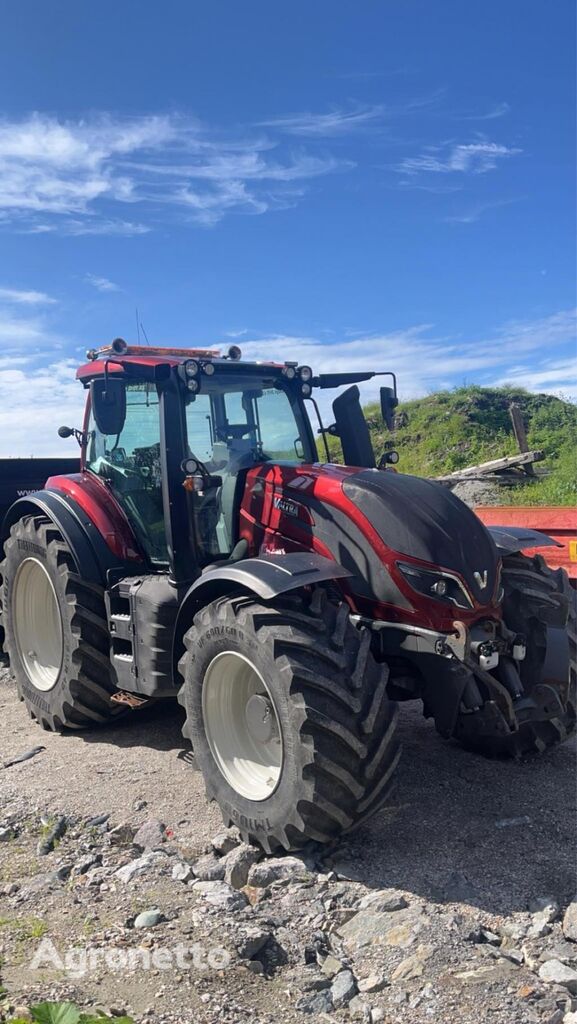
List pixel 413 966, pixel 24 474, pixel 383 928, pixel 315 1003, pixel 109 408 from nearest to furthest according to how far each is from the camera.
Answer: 1. pixel 315 1003
2. pixel 413 966
3. pixel 383 928
4. pixel 109 408
5. pixel 24 474

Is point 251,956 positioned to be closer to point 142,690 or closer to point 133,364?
point 142,690

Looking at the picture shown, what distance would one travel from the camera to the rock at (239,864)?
3.78 m

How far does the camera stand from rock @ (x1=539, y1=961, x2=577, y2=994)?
2.90m

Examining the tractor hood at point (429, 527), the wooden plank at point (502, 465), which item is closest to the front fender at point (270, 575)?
the tractor hood at point (429, 527)

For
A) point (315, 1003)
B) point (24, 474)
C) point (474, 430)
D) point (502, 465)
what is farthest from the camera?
point (474, 430)

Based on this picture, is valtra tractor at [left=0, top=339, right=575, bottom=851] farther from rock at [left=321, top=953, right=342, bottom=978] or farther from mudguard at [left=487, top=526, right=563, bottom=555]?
rock at [left=321, top=953, right=342, bottom=978]

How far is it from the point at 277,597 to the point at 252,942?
5.04 feet

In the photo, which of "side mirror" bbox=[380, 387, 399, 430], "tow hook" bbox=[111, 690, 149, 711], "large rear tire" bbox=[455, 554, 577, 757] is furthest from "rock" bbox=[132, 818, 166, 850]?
"side mirror" bbox=[380, 387, 399, 430]

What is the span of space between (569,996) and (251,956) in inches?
44.0

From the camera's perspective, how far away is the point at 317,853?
3.90 metres

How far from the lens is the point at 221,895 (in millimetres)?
3523

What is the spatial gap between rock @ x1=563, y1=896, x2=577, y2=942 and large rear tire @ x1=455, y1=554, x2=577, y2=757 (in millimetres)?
1162

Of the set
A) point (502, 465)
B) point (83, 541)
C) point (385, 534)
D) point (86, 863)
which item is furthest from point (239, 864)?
point (502, 465)

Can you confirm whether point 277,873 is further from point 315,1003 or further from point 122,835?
point 122,835
